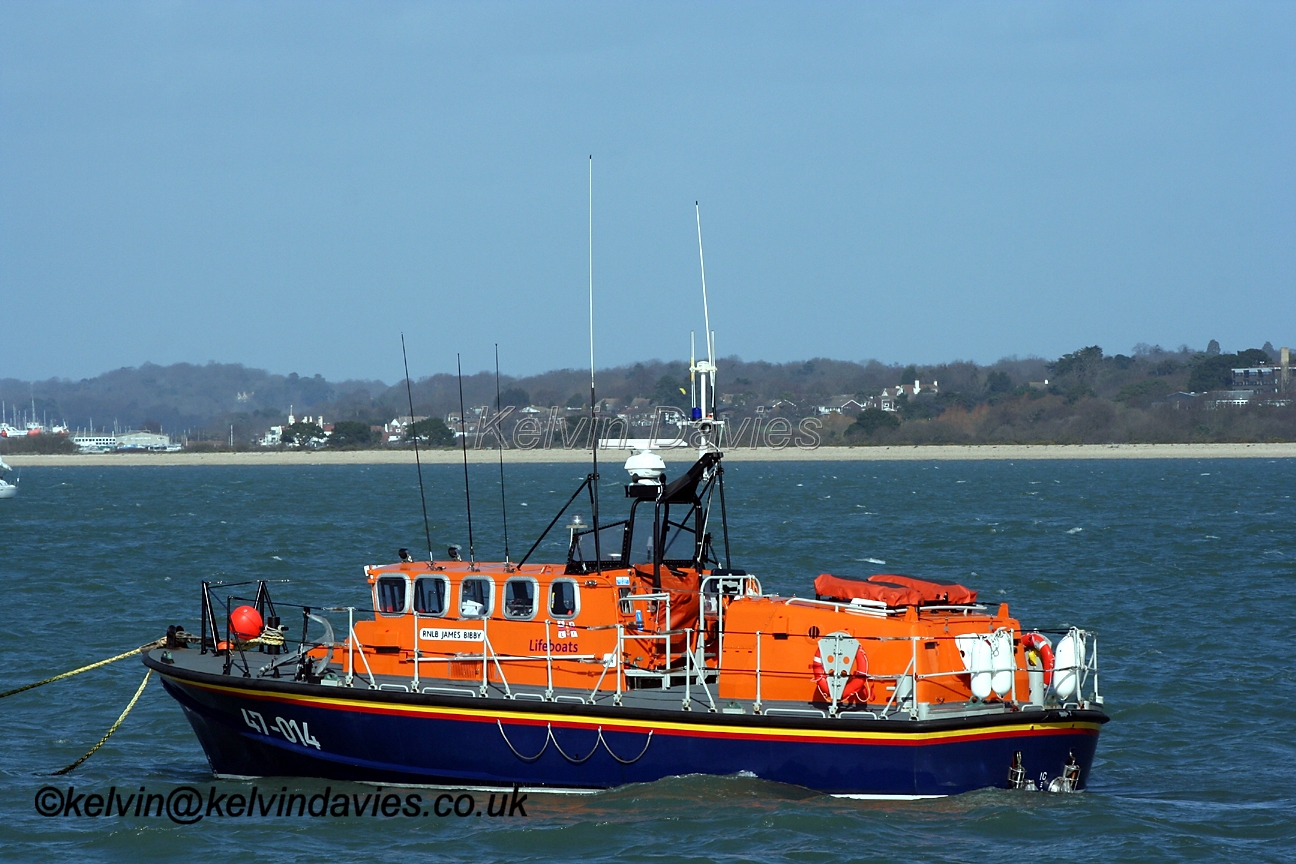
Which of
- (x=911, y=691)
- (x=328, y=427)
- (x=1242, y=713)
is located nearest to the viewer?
(x=911, y=691)

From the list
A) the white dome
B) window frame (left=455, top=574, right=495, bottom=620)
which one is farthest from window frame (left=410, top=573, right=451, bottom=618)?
the white dome

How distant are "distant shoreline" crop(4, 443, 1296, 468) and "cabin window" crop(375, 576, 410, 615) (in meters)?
96.9

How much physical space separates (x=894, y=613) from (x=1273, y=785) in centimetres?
478

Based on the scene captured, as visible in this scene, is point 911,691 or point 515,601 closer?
point 911,691

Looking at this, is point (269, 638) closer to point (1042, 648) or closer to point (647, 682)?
point (647, 682)

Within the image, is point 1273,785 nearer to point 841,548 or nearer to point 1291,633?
point 1291,633

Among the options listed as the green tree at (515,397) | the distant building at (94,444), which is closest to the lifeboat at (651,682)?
the green tree at (515,397)

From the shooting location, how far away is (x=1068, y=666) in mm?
12930

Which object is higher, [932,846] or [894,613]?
[894,613]

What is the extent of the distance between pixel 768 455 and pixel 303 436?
52128mm

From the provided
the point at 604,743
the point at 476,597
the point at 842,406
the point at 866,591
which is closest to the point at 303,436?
the point at 842,406

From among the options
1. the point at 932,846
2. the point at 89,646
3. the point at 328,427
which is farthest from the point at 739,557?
the point at 328,427

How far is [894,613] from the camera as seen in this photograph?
1309 cm

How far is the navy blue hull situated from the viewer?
1243cm
